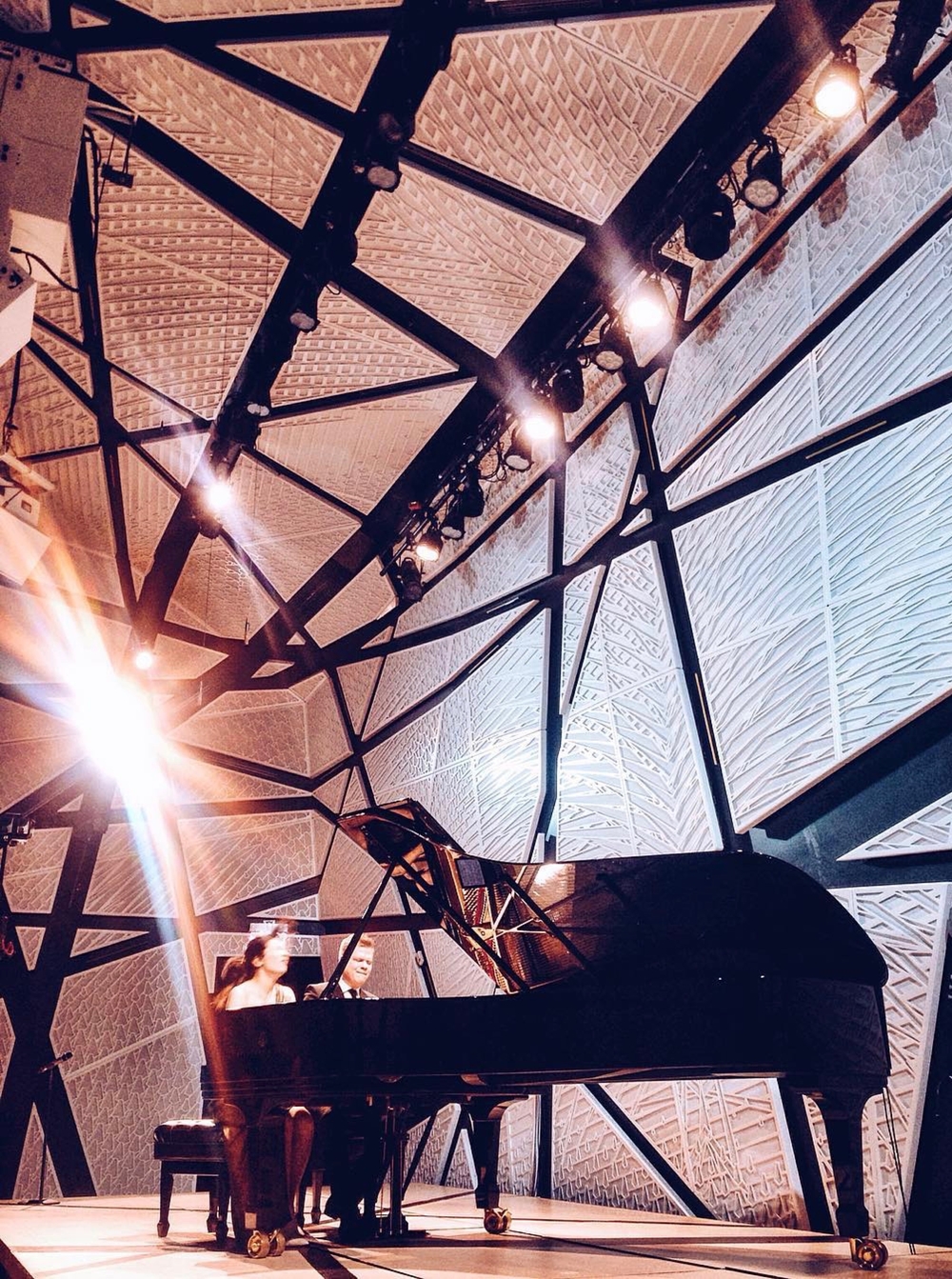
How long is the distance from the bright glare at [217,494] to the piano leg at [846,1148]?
5.53 m

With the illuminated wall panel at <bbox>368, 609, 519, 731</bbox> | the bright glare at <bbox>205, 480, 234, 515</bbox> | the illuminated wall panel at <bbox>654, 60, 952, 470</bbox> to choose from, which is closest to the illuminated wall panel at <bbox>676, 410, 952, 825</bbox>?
the illuminated wall panel at <bbox>654, 60, 952, 470</bbox>

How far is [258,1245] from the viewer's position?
3850 mm

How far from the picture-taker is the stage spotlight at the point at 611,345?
6312mm

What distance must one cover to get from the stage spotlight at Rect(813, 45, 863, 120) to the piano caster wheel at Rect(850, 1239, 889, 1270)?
4.67m

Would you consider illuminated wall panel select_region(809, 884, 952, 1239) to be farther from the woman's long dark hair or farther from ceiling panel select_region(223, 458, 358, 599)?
ceiling panel select_region(223, 458, 358, 599)

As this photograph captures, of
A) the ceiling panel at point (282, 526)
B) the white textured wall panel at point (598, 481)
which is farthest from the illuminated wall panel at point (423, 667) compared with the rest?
the ceiling panel at point (282, 526)

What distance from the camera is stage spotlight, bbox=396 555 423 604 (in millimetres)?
8562

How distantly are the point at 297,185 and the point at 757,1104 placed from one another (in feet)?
17.9

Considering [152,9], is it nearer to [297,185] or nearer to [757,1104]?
[297,185]

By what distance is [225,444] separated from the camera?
7.00m

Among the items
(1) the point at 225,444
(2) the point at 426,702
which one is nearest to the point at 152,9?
(1) the point at 225,444

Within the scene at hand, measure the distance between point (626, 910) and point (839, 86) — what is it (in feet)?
12.6

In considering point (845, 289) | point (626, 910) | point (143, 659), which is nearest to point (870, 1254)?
point (626, 910)

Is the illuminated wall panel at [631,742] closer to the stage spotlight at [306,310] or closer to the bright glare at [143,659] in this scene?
the stage spotlight at [306,310]
